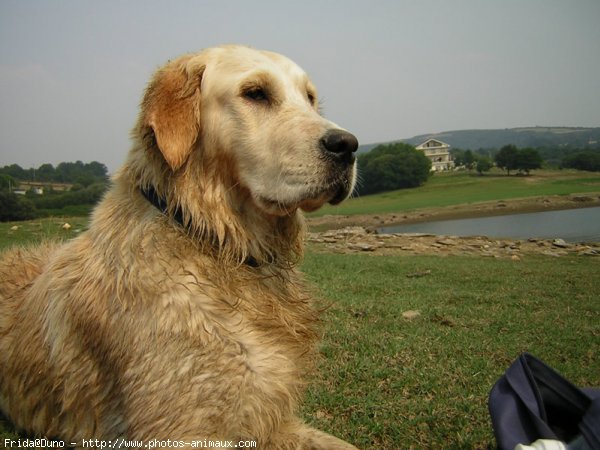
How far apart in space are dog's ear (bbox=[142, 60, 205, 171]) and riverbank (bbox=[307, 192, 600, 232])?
43.5 meters

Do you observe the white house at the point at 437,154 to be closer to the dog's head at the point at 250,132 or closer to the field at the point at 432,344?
the field at the point at 432,344

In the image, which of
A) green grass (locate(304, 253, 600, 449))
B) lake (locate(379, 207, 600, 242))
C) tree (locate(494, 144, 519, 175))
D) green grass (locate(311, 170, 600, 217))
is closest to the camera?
green grass (locate(304, 253, 600, 449))

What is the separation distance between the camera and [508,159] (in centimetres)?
9119

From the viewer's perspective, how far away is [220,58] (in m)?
3.01

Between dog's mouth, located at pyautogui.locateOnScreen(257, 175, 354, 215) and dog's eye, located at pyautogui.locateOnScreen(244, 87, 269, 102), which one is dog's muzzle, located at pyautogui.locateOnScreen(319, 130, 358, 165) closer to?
dog's mouth, located at pyautogui.locateOnScreen(257, 175, 354, 215)

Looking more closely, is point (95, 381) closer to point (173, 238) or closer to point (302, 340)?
point (173, 238)

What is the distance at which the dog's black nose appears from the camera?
2668 millimetres

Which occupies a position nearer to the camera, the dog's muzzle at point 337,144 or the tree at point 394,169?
the dog's muzzle at point 337,144

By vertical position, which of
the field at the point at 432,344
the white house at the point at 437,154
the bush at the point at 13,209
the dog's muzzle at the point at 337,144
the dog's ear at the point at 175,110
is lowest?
the field at the point at 432,344

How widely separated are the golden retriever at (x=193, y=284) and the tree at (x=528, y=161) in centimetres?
9495

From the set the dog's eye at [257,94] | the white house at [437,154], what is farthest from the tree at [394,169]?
the dog's eye at [257,94]

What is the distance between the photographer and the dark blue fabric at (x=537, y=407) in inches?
90.5

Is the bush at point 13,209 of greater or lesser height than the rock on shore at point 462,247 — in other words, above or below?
above

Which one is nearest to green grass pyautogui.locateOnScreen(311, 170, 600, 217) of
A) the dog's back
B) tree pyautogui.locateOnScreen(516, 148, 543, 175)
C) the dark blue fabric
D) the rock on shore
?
tree pyautogui.locateOnScreen(516, 148, 543, 175)
